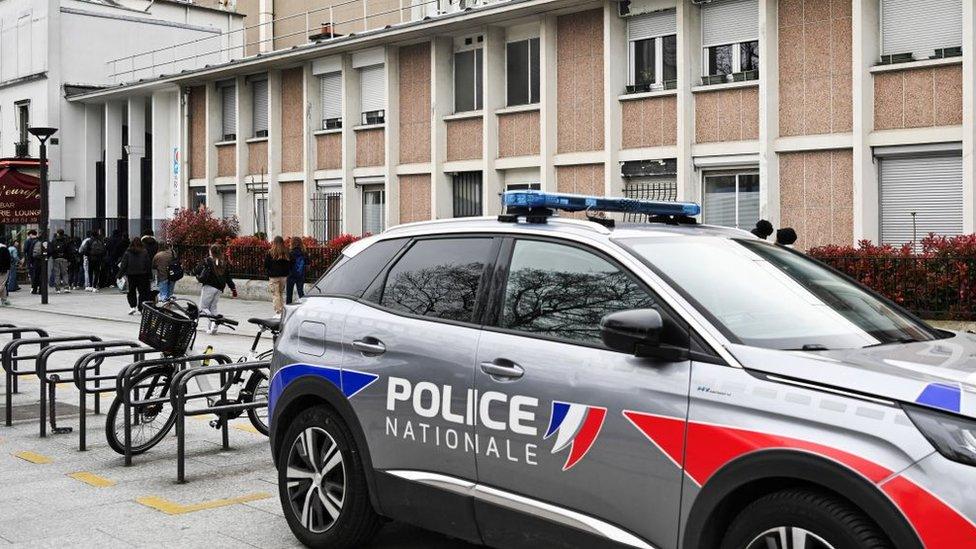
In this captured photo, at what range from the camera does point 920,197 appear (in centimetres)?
1852

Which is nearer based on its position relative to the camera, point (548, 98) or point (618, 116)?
point (618, 116)

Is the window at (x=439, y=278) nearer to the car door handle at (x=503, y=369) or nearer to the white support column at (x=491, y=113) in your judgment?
the car door handle at (x=503, y=369)

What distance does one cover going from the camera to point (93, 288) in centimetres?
3316

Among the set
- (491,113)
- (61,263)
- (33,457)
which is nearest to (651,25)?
(491,113)

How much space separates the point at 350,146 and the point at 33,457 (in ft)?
69.6

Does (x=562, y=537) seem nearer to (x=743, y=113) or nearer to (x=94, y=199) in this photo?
(x=743, y=113)

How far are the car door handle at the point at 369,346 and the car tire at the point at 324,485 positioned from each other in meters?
0.39

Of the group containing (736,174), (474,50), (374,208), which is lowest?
(374,208)

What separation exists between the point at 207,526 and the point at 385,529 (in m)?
A: 1.04

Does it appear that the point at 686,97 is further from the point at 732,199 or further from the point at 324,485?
the point at 324,485

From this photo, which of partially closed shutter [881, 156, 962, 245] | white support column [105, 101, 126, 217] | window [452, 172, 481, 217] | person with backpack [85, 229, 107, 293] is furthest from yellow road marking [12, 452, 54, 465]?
white support column [105, 101, 126, 217]

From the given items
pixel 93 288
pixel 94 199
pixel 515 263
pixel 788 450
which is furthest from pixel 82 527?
pixel 94 199

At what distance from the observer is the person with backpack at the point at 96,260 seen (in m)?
33.0

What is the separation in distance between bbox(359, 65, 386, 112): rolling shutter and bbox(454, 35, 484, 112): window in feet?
8.29
